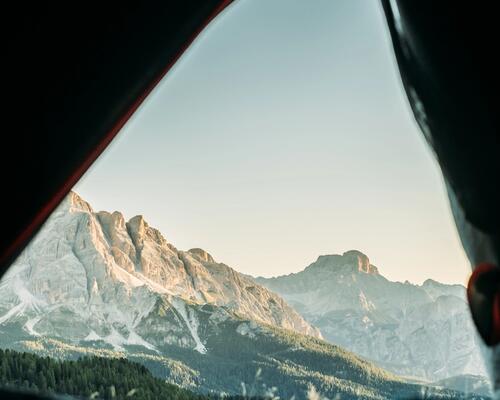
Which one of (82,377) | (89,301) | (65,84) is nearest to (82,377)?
(82,377)

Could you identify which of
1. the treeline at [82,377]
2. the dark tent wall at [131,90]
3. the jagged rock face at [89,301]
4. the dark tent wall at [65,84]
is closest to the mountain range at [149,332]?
the jagged rock face at [89,301]

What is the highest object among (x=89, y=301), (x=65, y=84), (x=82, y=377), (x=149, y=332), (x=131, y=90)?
(x=149, y=332)

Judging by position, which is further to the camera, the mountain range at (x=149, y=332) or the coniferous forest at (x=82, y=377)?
the mountain range at (x=149, y=332)

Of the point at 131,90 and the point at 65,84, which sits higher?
the point at 131,90

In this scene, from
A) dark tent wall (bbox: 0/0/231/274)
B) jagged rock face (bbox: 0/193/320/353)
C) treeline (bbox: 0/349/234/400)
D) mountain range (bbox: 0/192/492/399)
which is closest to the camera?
dark tent wall (bbox: 0/0/231/274)

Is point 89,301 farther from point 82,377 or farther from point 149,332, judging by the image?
point 82,377

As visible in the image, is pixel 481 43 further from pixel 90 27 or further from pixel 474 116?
pixel 90 27

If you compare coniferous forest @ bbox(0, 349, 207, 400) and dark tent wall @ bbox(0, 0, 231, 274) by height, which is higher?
dark tent wall @ bbox(0, 0, 231, 274)

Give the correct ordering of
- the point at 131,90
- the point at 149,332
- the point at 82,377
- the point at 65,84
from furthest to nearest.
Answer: the point at 149,332 → the point at 82,377 → the point at 131,90 → the point at 65,84

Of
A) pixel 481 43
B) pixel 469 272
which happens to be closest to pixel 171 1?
pixel 481 43

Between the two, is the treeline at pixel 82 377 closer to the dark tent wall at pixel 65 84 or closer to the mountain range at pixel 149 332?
the dark tent wall at pixel 65 84

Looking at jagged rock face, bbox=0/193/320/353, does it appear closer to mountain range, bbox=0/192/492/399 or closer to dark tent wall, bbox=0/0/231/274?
mountain range, bbox=0/192/492/399

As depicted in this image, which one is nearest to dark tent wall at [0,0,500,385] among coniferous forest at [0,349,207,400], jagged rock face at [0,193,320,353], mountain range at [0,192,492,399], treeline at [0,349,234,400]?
treeline at [0,349,234,400]

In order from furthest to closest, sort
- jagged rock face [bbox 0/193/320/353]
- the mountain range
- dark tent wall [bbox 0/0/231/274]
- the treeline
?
jagged rock face [bbox 0/193/320/353], the mountain range, the treeline, dark tent wall [bbox 0/0/231/274]
